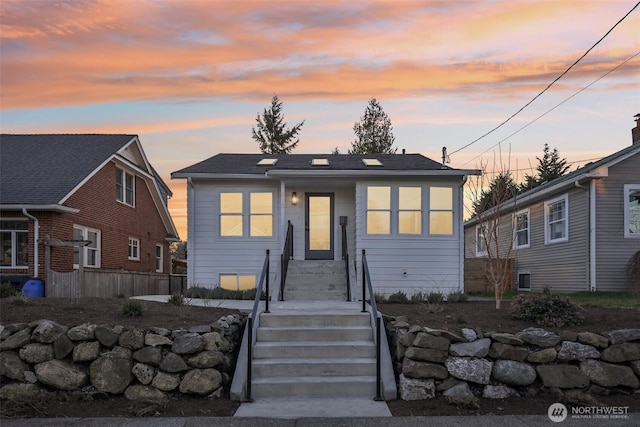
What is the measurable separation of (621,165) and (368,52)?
8.01 metres

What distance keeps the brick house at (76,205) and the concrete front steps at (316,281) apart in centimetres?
505

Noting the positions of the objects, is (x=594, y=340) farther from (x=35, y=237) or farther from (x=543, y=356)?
(x=35, y=237)

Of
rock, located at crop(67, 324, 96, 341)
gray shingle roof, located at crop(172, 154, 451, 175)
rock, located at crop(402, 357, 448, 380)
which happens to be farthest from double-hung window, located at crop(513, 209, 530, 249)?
rock, located at crop(67, 324, 96, 341)

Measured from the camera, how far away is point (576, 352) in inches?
264

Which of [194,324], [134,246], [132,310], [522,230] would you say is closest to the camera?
[194,324]

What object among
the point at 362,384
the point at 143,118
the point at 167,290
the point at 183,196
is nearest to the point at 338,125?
the point at 183,196

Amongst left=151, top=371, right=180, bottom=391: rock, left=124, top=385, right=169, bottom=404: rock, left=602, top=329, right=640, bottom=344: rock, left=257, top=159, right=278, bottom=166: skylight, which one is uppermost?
left=257, top=159, right=278, bottom=166: skylight

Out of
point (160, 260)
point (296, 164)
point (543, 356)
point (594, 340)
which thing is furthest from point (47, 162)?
point (594, 340)

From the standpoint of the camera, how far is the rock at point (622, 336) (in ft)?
22.3

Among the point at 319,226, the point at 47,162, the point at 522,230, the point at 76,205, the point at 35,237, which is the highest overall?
the point at 47,162

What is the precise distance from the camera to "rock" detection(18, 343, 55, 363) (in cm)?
675

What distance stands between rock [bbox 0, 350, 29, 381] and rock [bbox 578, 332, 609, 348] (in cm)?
671

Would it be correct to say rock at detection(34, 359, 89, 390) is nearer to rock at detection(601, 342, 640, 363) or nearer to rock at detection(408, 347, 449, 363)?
rock at detection(408, 347, 449, 363)

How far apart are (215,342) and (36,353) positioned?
2139 millimetres
